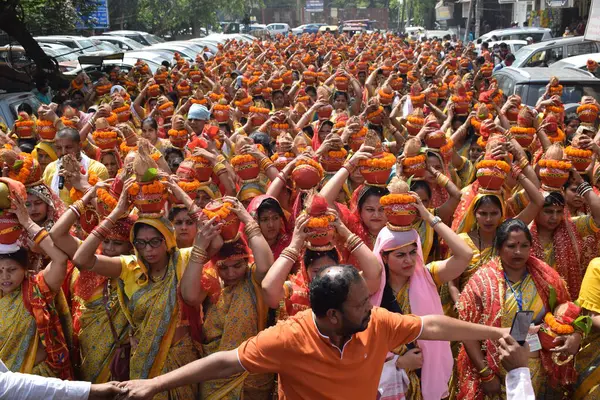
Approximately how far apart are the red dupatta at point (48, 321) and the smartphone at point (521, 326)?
243 cm

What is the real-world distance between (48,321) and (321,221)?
1.59 meters

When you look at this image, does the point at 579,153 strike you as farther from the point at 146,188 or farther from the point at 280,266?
the point at 146,188

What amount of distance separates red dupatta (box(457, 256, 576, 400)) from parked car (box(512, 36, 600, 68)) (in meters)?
12.7

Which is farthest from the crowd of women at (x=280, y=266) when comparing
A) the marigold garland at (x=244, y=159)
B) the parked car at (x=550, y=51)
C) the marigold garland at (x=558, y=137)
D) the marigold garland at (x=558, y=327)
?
the parked car at (x=550, y=51)

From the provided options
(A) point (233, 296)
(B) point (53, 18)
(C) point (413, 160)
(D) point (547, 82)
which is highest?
(B) point (53, 18)

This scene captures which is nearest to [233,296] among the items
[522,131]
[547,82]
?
[522,131]

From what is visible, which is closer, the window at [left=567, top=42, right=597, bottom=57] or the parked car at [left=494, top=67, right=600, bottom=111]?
the parked car at [left=494, top=67, right=600, bottom=111]

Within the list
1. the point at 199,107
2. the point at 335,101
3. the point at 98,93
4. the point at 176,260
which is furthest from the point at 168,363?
the point at 98,93

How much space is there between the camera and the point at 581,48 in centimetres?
1745

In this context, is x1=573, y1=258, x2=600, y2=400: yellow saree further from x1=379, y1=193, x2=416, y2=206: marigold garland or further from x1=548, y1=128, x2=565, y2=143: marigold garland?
x1=548, y1=128, x2=565, y2=143: marigold garland

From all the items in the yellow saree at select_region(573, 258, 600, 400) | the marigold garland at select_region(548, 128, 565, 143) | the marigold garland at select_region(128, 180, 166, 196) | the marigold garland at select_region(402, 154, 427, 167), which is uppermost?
the marigold garland at select_region(128, 180, 166, 196)

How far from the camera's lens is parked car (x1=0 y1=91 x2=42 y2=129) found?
8883 millimetres

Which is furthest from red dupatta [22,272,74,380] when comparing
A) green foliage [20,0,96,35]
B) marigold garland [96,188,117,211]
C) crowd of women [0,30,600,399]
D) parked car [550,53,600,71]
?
green foliage [20,0,96,35]

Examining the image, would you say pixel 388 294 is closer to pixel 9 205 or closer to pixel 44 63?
pixel 9 205
